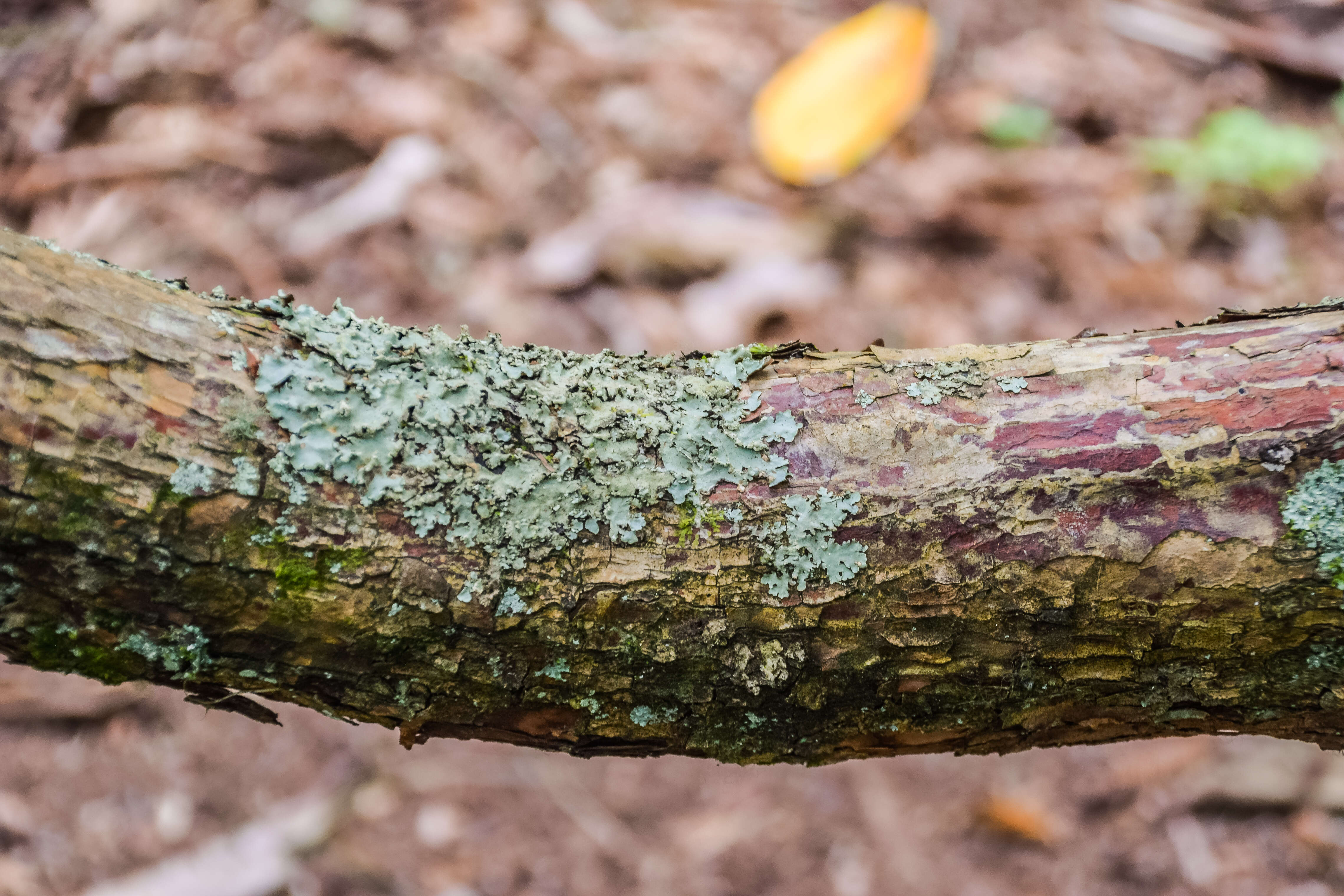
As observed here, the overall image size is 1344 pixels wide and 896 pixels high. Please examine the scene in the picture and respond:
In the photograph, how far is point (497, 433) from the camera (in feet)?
3.17

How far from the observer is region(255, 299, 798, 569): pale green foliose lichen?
3.01 feet

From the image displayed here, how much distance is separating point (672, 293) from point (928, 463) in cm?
210

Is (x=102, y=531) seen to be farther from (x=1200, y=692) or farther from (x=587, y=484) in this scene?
(x=1200, y=692)

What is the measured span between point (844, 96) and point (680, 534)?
2.63 meters

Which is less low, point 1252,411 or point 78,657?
point 1252,411

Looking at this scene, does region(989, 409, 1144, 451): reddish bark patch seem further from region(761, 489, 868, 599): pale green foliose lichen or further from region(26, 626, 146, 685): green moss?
region(26, 626, 146, 685): green moss

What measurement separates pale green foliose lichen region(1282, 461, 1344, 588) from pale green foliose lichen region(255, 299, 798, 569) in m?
0.53

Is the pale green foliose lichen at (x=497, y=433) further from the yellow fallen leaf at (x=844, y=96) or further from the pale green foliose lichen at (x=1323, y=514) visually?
the yellow fallen leaf at (x=844, y=96)

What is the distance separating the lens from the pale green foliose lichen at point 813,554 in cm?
95

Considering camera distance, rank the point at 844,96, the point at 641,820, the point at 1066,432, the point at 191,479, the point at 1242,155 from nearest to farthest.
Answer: the point at 191,479, the point at 1066,432, the point at 641,820, the point at 1242,155, the point at 844,96

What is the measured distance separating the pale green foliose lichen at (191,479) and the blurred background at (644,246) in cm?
175

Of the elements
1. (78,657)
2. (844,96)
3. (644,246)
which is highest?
(844,96)

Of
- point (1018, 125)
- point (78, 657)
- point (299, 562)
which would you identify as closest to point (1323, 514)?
point (299, 562)

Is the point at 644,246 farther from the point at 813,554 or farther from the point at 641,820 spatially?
the point at 813,554
